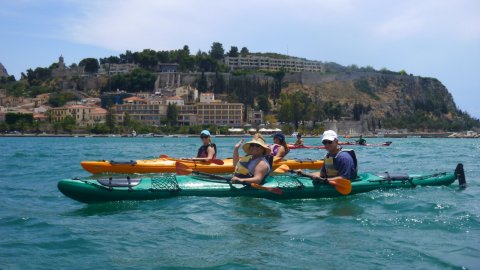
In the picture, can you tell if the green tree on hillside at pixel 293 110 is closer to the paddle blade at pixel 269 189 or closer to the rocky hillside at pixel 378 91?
the rocky hillside at pixel 378 91

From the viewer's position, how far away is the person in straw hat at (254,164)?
434 inches

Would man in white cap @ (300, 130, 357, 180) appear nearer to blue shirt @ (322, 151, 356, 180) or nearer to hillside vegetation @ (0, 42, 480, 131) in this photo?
blue shirt @ (322, 151, 356, 180)

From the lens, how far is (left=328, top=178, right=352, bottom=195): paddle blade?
11.4 meters

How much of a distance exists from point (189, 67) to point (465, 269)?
140245 mm

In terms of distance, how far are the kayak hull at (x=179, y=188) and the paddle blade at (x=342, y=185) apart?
8.6 inches

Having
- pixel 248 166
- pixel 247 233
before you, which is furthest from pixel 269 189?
pixel 247 233

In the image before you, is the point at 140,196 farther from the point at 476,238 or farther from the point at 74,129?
the point at 74,129

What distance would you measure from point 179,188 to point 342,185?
3312 millimetres

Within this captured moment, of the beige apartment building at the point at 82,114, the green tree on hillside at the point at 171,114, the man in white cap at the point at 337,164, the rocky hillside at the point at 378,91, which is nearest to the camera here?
the man in white cap at the point at 337,164

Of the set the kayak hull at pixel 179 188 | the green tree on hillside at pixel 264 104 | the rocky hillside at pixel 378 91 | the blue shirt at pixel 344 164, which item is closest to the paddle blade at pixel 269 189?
the kayak hull at pixel 179 188

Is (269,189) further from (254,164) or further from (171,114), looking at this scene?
(171,114)

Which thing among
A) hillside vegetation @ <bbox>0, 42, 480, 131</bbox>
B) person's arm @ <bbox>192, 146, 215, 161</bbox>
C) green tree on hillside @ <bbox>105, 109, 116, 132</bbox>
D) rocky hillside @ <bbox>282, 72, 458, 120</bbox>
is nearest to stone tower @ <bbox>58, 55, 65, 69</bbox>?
hillside vegetation @ <bbox>0, 42, 480, 131</bbox>

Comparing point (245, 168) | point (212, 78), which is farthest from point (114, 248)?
point (212, 78)

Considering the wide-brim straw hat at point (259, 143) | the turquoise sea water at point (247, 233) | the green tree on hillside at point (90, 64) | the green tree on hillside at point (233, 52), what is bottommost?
the turquoise sea water at point (247, 233)
